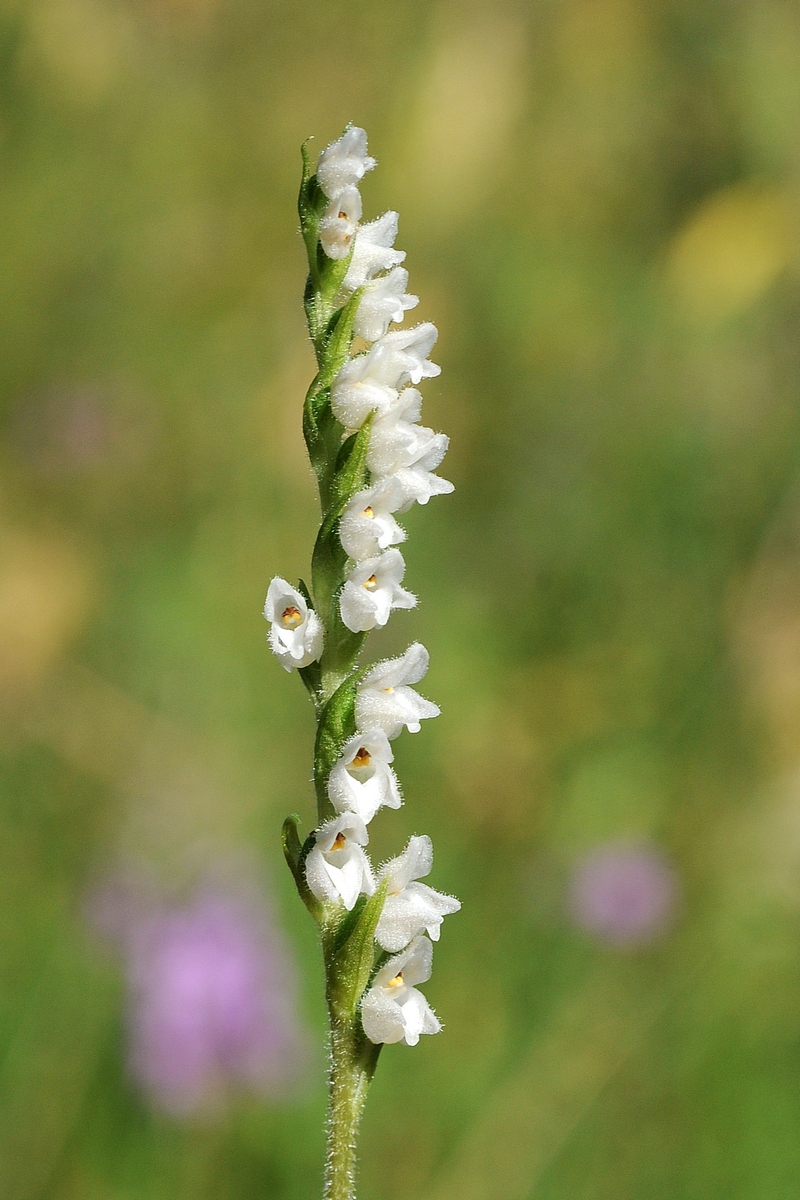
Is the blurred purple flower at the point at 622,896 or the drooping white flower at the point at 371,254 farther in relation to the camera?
the blurred purple flower at the point at 622,896

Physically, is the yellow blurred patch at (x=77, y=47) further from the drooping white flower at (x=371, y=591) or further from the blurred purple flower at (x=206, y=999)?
the drooping white flower at (x=371, y=591)

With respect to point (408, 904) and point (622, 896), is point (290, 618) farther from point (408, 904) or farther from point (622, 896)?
point (622, 896)

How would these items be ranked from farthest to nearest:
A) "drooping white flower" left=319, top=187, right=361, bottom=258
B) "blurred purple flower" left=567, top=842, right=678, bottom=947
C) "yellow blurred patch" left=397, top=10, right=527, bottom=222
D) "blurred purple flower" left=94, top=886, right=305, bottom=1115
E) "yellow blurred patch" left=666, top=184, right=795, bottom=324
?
"yellow blurred patch" left=397, top=10, right=527, bottom=222 < "yellow blurred patch" left=666, top=184, right=795, bottom=324 < "blurred purple flower" left=567, top=842, right=678, bottom=947 < "blurred purple flower" left=94, top=886, right=305, bottom=1115 < "drooping white flower" left=319, top=187, right=361, bottom=258

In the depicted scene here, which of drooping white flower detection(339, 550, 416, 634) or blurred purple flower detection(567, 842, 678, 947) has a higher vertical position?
blurred purple flower detection(567, 842, 678, 947)

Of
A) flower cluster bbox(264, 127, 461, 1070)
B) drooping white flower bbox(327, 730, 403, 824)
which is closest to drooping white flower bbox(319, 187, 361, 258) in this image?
flower cluster bbox(264, 127, 461, 1070)

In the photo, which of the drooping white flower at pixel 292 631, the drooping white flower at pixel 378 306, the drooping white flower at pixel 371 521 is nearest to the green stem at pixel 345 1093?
the drooping white flower at pixel 292 631

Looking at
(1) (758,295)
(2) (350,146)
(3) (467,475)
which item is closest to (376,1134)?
(2) (350,146)

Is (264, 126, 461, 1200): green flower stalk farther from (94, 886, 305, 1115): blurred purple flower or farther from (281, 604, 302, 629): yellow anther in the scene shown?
(94, 886, 305, 1115): blurred purple flower
